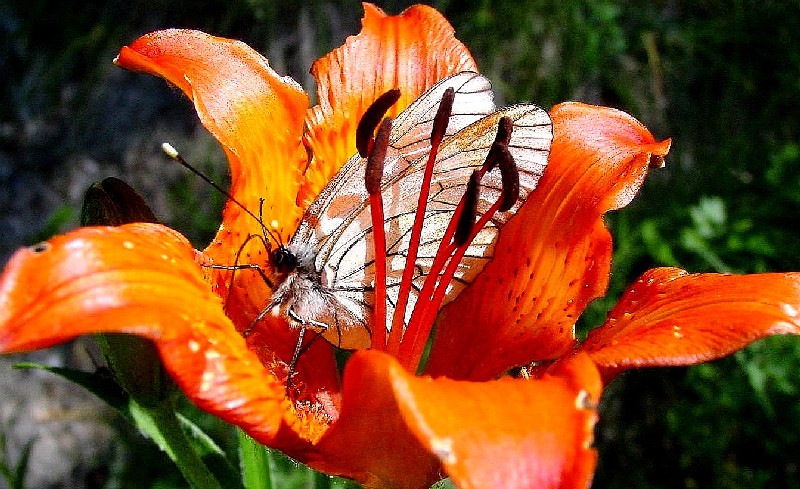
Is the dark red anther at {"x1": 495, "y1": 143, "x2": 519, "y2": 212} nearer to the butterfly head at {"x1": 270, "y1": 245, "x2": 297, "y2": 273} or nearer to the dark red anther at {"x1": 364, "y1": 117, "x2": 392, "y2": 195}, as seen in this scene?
the dark red anther at {"x1": 364, "y1": 117, "x2": 392, "y2": 195}

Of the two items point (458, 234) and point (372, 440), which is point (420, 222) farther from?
point (372, 440)

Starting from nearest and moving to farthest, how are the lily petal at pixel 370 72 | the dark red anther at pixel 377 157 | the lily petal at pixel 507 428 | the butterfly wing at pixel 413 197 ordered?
the lily petal at pixel 507 428, the dark red anther at pixel 377 157, the butterfly wing at pixel 413 197, the lily petal at pixel 370 72

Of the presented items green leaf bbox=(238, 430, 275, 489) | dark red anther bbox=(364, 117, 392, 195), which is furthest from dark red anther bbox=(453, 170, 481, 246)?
green leaf bbox=(238, 430, 275, 489)

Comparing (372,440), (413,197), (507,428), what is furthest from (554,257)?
(507,428)

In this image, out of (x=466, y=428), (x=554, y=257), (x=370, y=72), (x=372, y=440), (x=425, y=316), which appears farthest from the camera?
(x=370, y=72)

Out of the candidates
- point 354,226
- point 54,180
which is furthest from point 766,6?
point 54,180

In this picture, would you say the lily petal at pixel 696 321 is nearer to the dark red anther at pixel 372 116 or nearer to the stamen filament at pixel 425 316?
the stamen filament at pixel 425 316

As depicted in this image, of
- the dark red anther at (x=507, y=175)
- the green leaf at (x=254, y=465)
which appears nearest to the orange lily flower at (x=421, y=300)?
the green leaf at (x=254, y=465)
